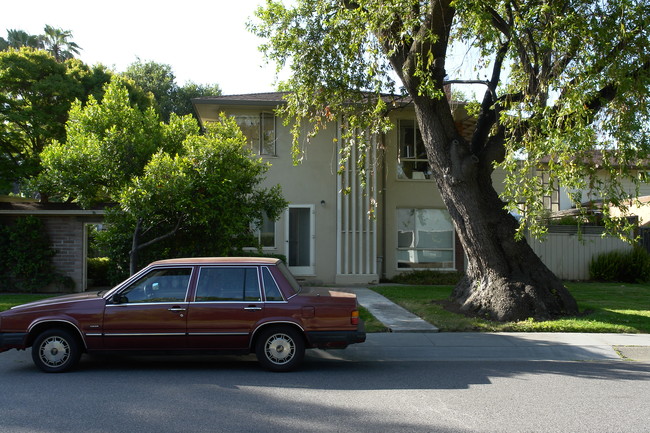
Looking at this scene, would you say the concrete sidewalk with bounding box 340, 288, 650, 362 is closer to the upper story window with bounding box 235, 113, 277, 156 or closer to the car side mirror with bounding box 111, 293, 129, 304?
the car side mirror with bounding box 111, 293, 129, 304

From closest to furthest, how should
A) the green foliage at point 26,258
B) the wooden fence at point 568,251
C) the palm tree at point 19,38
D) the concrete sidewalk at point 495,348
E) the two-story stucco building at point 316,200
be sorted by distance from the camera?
the concrete sidewalk at point 495,348
the green foliage at point 26,258
the two-story stucco building at point 316,200
the wooden fence at point 568,251
the palm tree at point 19,38

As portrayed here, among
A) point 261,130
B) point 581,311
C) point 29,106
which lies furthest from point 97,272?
point 581,311

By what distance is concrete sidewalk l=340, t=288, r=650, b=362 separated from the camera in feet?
30.1

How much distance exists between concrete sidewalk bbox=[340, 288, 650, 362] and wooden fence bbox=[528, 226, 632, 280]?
32.6 feet

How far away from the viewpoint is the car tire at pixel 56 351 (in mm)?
7668

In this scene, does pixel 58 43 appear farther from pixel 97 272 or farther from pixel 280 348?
pixel 280 348

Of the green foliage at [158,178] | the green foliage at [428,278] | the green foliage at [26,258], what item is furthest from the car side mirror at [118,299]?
the green foliage at [428,278]

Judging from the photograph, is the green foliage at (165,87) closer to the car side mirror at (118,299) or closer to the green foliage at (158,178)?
the green foliage at (158,178)

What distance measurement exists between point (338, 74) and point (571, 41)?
201 inches

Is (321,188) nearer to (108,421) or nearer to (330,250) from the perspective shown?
(330,250)

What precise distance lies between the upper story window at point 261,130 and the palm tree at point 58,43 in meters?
25.2

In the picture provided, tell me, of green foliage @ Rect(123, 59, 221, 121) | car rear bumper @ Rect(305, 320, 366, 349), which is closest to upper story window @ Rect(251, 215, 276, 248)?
car rear bumper @ Rect(305, 320, 366, 349)

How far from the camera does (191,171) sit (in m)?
10.8

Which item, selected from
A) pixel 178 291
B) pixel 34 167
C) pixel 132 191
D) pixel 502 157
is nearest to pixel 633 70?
pixel 502 157
